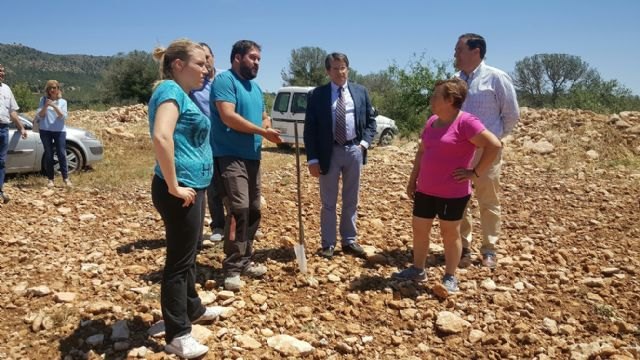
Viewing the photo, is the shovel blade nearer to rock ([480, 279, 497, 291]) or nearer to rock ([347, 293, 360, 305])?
rock ([347, 293, 360, 305])

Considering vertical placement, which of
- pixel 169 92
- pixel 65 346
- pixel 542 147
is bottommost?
pixel 65 346

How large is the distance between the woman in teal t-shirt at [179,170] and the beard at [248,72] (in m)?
0.90

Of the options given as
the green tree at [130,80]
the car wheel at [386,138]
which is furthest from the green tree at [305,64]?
the car wheel at [386,138]

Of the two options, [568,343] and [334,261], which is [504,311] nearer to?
[568,343]

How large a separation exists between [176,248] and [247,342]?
78cm

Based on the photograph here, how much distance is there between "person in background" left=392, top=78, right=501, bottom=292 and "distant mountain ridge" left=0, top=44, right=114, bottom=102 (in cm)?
7506

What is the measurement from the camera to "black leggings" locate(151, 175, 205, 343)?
2.49 metres

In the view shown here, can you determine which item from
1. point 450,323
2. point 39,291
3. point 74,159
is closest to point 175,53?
point 39,291

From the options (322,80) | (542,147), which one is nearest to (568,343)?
(542,147)

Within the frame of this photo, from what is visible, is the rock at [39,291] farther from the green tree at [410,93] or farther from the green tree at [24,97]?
the green tree at [24,97]

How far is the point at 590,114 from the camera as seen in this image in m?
12.9

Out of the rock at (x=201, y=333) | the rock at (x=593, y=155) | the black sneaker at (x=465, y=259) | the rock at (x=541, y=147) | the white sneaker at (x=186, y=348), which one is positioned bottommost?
the rock at (x=201, y=333)

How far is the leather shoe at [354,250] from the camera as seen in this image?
432 centimetres

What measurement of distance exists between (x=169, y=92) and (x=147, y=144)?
12016 millimetres
